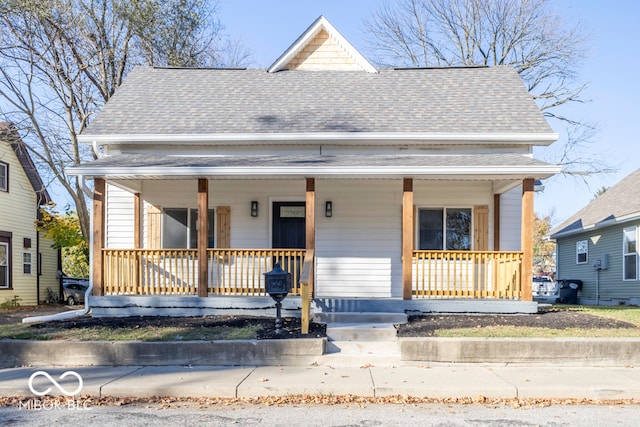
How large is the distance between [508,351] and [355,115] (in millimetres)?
6450

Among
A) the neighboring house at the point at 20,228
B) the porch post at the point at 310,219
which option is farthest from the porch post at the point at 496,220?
the neighboring house at the point at 20,228

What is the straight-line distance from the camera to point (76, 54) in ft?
62.7

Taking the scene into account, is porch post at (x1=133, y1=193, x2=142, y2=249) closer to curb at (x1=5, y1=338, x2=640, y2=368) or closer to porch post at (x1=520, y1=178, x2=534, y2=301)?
curb at (x1=5, y1=338, x2=640, y2=368)

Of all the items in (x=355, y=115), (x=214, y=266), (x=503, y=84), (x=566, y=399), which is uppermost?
(x=503, y=84)

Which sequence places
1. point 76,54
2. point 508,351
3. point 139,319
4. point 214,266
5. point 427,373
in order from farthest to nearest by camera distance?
point 76,54, point 214,266, point 139,319, point 508,351, point 427,373

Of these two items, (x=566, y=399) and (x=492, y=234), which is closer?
(x=566, y=399)

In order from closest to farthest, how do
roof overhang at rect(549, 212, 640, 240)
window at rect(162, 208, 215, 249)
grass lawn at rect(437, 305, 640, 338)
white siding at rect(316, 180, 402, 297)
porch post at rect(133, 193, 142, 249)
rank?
grass lawn at rect(437, 305, 640, 338)
white siding at rect(316, 180, 402, 297)
porch post at rect(133, 193, 142, 249)
window at rect(162, 208, 215, 249)
roof overhang at rect(549, 212, 640, 240)

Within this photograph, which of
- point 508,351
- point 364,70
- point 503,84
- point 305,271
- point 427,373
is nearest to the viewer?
point 427,373

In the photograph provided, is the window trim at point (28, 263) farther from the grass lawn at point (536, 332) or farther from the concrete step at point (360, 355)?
the grass lawn at point (536, 332)

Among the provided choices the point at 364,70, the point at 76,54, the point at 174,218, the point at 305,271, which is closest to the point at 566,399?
the point at 305,271

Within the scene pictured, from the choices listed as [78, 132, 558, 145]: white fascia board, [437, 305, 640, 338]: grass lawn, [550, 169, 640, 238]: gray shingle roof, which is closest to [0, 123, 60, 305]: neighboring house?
[78, 132, 558, 145]: white fascia board

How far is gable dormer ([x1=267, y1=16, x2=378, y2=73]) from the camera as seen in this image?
14.7 metres

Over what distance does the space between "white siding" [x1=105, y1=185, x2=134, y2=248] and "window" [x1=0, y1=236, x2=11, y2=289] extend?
9065 mm

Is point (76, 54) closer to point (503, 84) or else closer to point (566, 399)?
point (503, 84)
